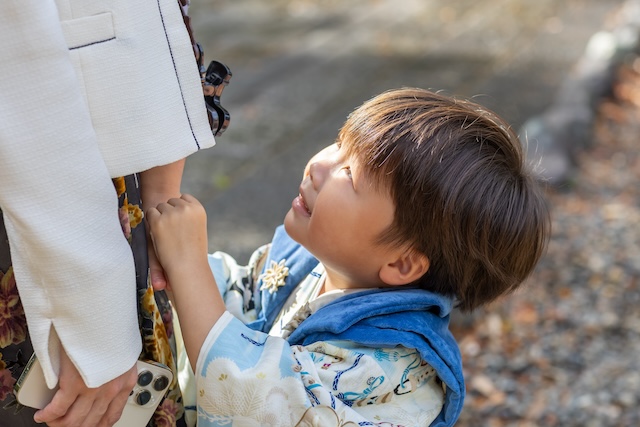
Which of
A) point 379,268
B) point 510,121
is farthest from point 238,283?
point 510,121

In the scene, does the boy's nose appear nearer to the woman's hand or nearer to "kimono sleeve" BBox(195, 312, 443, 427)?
"kimono sleeve" BBox(195, 312, 443, 427)

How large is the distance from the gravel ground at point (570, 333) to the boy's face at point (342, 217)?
6.10 feet

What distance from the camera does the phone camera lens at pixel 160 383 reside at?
4.82 ft

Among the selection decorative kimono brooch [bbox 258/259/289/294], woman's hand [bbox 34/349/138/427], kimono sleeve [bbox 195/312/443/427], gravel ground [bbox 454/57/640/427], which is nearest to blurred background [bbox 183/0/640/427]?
gravel ground [bbox 454/57/640/427]

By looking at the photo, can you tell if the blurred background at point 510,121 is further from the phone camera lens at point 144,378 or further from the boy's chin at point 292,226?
the phone camera lens at point 144,378

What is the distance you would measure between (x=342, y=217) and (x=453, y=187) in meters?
0.24

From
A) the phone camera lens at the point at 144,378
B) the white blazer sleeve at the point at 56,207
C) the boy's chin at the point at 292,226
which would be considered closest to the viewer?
the white blazer sleeve at the point at 56,207

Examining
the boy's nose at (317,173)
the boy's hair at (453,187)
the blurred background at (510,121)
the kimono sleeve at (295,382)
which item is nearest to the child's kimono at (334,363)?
the kimono sleeve at (295,382)

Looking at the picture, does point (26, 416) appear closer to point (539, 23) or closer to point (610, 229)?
point (610, 229)

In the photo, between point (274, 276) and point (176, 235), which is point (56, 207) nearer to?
point (176, 235)

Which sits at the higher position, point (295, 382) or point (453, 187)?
point (453, 187)

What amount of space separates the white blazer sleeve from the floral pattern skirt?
0.10 m

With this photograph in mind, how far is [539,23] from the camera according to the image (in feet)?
26.5

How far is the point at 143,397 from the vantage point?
146 centimetres
